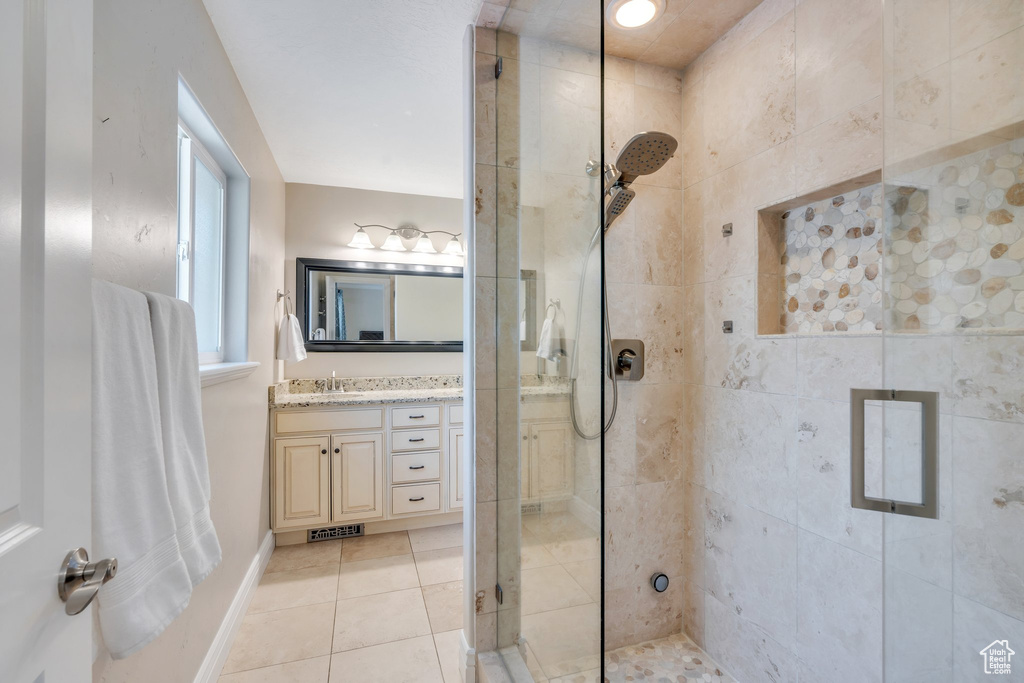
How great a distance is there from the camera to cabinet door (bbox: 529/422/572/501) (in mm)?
1050

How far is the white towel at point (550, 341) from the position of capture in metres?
1.09

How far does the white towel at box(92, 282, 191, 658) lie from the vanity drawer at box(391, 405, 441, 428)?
6.54ft

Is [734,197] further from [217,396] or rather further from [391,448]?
[391,448]

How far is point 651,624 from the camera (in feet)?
Answer: 6.01

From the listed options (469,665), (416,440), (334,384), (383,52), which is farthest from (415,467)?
(383,52)

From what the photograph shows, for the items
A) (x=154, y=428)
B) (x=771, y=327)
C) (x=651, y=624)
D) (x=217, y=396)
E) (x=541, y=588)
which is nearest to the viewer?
(x=154, y=428)

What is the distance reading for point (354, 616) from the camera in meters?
2.05

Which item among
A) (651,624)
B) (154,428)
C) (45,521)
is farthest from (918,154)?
(651,624)

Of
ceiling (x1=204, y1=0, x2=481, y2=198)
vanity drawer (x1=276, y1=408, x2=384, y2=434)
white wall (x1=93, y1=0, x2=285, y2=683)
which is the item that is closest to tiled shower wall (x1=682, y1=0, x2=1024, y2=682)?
ceiling (x1=204, y1=0, x2=481, y2=198)

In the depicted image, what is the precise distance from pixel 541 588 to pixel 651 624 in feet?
3.13

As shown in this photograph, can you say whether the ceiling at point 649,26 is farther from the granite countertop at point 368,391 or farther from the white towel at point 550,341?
the granite countertop at point 368,391

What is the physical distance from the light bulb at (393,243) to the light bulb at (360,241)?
0.12 metres

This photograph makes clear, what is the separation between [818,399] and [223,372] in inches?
81.8

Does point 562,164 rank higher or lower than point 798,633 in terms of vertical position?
higher
